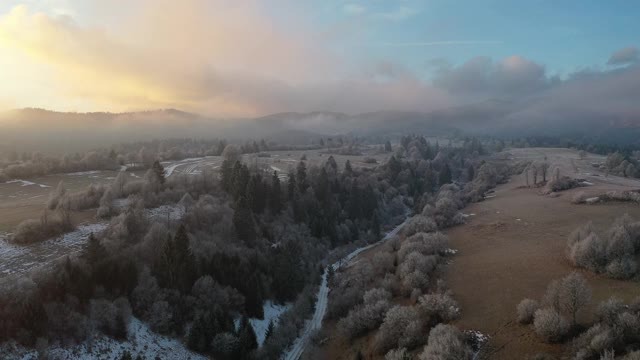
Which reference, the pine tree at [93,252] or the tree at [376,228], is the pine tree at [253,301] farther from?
the tree at [376,228]

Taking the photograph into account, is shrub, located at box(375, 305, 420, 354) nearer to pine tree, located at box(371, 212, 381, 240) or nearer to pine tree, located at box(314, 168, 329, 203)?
pine tree, located at box(371, 212, 381, 240)

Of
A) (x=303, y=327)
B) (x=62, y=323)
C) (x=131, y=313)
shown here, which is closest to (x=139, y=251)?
(x=131, y=313)

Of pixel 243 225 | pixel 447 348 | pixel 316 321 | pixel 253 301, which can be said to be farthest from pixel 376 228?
pixel 447 348

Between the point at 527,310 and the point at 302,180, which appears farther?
the point at 302,180

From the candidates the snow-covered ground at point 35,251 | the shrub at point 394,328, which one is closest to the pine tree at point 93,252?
the snow-covered ground at point 35,251

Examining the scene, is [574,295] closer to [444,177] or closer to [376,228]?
[376,228]
